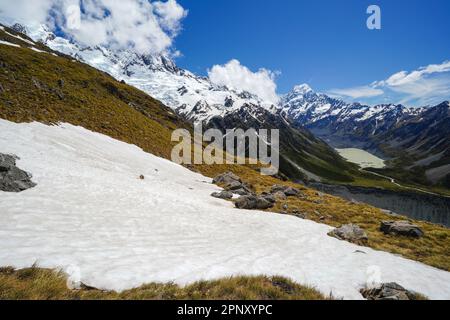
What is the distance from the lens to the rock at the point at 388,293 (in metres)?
11.6

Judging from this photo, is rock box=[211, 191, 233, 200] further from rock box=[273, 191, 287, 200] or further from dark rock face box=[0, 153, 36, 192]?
dark rock face box=[0, 153, 36, 192]

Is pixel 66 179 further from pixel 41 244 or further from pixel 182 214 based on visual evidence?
pixel 41 244

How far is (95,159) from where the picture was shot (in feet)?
106

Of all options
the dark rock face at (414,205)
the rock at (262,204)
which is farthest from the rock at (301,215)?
the dark rock face at (414,205)

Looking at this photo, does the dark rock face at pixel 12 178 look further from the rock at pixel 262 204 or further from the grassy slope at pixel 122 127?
the rock at pixel 262 204

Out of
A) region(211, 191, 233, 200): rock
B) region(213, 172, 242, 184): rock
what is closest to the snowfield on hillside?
region(211, 191, 233, 200): rock

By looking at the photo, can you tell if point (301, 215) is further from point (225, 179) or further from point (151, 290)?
point (151, 290)

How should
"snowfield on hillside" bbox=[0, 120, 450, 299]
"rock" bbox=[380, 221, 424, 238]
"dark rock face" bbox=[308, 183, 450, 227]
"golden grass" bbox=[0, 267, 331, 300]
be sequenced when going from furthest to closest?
"dark rock face" bbox=[308, 183, 450, 227], "rock" bbox=[380, 221, 424, 238], "snowfield on hillside" bbox=[0, 120, 450, 299], "golden grass" bbox=[0, 267, 331, 300]

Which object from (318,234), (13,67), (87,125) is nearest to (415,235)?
(318,234)

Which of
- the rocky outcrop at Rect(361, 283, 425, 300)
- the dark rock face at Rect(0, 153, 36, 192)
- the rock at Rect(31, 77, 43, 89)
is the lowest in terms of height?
the rocky outcrop at Rect(361, 283, 425, 300)

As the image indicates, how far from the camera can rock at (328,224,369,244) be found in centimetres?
2215

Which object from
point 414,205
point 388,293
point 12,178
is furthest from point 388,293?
point 414,205

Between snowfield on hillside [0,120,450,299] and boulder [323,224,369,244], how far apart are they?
3.42 ft

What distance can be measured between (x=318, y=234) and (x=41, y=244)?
18.5m
